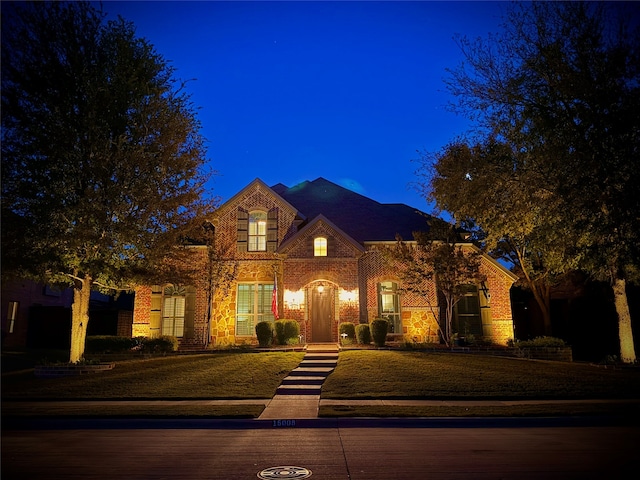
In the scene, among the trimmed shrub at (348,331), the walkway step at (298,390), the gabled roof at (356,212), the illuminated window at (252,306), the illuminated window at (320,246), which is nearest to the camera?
the walkway step at (298,390)

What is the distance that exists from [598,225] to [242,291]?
15.2 metres

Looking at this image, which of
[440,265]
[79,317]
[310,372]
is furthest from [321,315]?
[79,317]

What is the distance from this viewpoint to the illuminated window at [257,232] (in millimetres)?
22219

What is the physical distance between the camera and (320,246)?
21.3m

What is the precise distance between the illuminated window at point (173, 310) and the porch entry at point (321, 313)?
644 cm

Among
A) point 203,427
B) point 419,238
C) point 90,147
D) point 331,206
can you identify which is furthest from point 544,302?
point 90,147

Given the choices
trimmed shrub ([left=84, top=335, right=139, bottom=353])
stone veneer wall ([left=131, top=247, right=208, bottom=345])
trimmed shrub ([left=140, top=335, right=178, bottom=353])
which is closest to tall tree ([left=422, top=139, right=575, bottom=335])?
stone veneer wall ([left=131, top=247, right=208, bottom=345])

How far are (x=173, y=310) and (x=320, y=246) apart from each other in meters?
7.97

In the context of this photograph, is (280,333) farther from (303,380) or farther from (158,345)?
(303,380)

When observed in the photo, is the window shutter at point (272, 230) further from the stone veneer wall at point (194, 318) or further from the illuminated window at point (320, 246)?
the stone veneer wall at point (194, 318)

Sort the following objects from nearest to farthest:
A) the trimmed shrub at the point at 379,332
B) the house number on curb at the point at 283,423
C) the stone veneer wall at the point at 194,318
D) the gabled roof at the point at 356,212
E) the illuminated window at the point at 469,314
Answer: the house number on curb at the point at 283,423, the trimmed shrub at the point at 379,332, the stone veneer wall at the point at 194,318, the illuminated window at the point at 469,314, the gabled roof at the point at 356,212

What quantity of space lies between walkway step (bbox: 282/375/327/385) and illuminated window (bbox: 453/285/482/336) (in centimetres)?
1078

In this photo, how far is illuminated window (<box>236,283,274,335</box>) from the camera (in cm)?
2147

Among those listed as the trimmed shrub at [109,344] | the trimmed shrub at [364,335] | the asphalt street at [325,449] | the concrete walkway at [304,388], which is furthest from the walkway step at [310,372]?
the trimmed shrub at [109,344]
